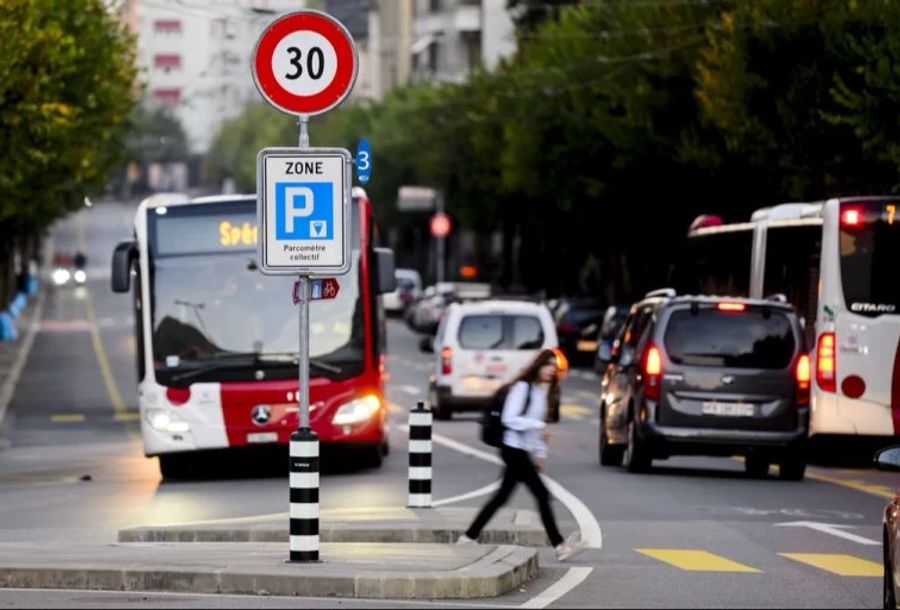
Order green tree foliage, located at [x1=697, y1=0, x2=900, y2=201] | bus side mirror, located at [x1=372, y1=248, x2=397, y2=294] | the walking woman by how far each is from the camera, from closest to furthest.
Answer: the walking woman → bus side mirror, located at [x1=372, y1=248, x2=397, y2=294] → green tree foliage, located at [x1=697, y1=0, x2=900, y2=201]

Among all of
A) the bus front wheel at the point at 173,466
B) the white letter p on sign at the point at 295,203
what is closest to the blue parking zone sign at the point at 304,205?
the white letter p on sign at the point at 295,203

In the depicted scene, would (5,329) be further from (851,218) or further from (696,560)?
(696,560)

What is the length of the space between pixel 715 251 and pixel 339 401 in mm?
13049

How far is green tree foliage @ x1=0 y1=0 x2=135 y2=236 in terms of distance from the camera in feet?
124

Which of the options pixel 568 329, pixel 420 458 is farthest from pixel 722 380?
pixel 568 329

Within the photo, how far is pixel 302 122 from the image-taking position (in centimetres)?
1694

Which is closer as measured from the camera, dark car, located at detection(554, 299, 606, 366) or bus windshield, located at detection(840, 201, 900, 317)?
bus windshield, located at detection(840, 201, 900, 317)

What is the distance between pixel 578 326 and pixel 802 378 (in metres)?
37.4

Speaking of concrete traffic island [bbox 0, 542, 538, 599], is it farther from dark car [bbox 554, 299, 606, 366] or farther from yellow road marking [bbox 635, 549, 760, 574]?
dark car [bbox 554, 299, 606, 366]

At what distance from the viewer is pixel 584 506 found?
79.0 feet

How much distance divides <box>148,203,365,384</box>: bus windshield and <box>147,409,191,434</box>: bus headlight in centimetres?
36

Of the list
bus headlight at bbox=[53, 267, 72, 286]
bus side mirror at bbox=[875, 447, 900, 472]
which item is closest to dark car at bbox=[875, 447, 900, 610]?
bus side mirror at bbox=[875, 447, 900, 472]

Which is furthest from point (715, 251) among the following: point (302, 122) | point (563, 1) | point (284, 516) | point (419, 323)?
point (563, 1)

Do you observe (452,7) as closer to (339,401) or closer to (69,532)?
(339,401)
